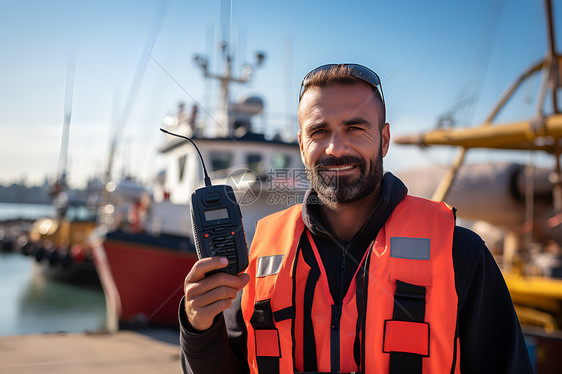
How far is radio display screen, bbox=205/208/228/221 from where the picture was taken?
1.23 meters

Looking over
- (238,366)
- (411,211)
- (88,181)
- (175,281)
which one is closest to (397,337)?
(411,211)

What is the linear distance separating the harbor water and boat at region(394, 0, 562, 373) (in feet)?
33.8

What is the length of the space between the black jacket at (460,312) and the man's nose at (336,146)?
0.23 m

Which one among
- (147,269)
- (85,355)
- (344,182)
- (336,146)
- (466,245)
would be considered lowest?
(85,355)

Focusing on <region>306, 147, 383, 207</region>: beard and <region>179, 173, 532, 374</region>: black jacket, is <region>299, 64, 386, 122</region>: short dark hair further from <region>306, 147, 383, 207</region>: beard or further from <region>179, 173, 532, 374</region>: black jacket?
<region>179, 173, 532, 374</region>: black jacket

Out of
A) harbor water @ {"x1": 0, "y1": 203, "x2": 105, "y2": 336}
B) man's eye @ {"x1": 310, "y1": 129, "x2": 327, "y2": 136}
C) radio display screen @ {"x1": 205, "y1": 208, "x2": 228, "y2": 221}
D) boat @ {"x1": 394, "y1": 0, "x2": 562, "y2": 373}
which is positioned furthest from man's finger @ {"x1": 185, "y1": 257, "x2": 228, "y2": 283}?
harbor water @ {"x1": 0, "y1": 203, "x2": 105, "y2": 336}

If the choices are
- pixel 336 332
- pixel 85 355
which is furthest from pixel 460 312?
pixel 85 355

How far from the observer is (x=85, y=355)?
536 centimetres

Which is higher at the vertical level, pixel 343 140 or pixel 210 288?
pixel 343 140

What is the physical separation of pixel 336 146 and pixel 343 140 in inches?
1.3

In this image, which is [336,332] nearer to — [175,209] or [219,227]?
[219,227]

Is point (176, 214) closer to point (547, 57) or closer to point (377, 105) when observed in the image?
point (547, 57)

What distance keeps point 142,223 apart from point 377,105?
32.1 ft

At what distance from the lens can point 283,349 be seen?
1195 millimetres
